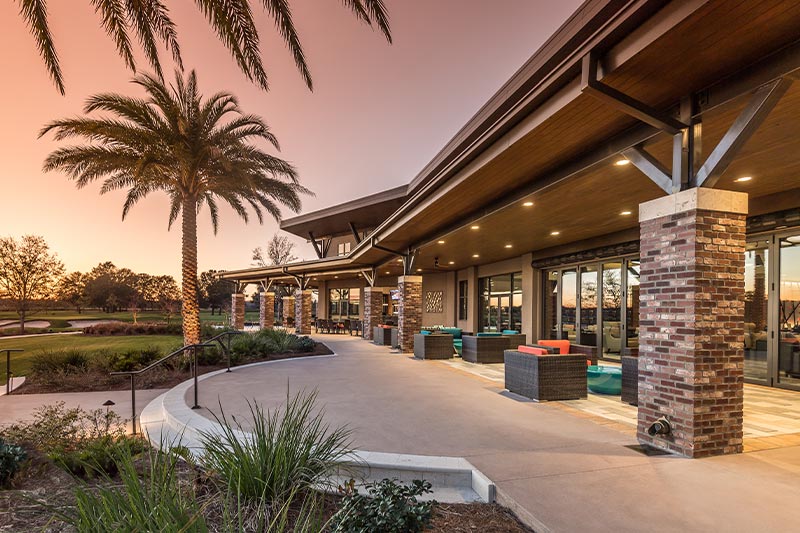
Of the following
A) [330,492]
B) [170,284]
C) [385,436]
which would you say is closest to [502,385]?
[385,436]

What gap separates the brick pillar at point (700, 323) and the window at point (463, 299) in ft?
53.7

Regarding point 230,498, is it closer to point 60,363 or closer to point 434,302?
point 60,363

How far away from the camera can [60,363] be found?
9.28 metres

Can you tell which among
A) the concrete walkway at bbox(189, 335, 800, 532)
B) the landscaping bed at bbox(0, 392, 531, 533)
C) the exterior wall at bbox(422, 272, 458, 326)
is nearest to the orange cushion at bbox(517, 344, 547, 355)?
the concrete walkway at bbox(189, 335, 800, 532)

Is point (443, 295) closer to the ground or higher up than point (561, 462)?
higher up

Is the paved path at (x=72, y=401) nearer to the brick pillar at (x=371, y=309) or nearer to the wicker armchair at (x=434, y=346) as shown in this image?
the wicker armchair at (x=434, y=346)

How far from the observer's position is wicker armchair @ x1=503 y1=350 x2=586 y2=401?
6465 millimetres

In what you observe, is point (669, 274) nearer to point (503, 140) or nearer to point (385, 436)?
point (503, 140)

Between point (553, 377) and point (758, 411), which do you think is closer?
point (758, 411)

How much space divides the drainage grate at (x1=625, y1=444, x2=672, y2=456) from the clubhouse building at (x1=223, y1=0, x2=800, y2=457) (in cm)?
8

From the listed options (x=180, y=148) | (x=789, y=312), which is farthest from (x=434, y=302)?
(x=789, y=312)

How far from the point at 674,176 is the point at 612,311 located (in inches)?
331

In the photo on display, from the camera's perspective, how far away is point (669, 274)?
161 inches

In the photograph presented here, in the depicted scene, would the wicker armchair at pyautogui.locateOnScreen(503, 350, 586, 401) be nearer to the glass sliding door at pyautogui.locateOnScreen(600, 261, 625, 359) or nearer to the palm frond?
the glass sliding door at pyautogui.locateOnScreen(600, 261, 625, 359)
